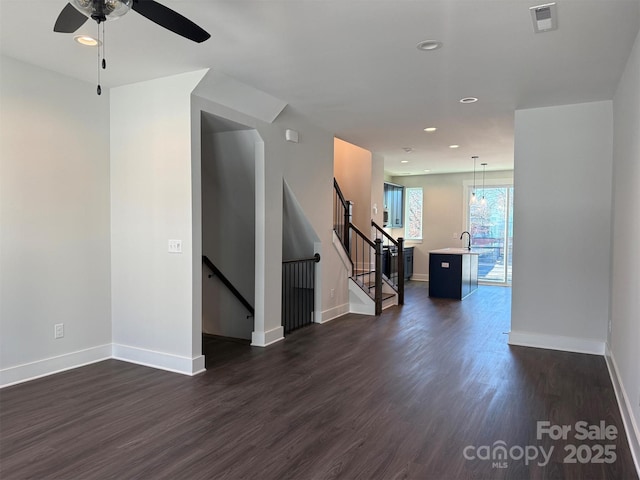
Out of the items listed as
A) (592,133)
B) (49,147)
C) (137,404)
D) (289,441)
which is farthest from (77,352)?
(592,133)

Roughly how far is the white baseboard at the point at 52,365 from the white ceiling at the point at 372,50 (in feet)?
8.30

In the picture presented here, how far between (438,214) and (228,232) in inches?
257

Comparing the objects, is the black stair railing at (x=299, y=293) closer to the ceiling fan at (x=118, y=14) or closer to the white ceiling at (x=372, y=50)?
the white ceiling at (x=372, y=50)

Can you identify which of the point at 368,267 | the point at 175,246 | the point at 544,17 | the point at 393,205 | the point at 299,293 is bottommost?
the point at 299,293

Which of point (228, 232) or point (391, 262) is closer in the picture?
point (228, 232)

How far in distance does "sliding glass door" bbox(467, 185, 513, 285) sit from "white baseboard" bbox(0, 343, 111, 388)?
28.2 feet

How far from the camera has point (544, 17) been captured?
2.61m

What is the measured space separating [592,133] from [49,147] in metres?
5.26

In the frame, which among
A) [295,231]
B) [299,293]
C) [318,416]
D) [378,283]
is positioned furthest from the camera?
[378,283]

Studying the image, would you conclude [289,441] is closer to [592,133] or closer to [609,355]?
[609,355]

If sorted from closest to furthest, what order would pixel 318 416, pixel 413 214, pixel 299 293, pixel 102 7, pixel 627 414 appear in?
pixel 102 7 → pixel 627 414 → pixel 318 416 → pixel 299 293 → pixel 413 214

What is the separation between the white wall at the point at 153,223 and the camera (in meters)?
3.81

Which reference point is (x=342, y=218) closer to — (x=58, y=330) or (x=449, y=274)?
(x=449, y=274)

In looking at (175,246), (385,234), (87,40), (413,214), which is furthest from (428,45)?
(413,214)
